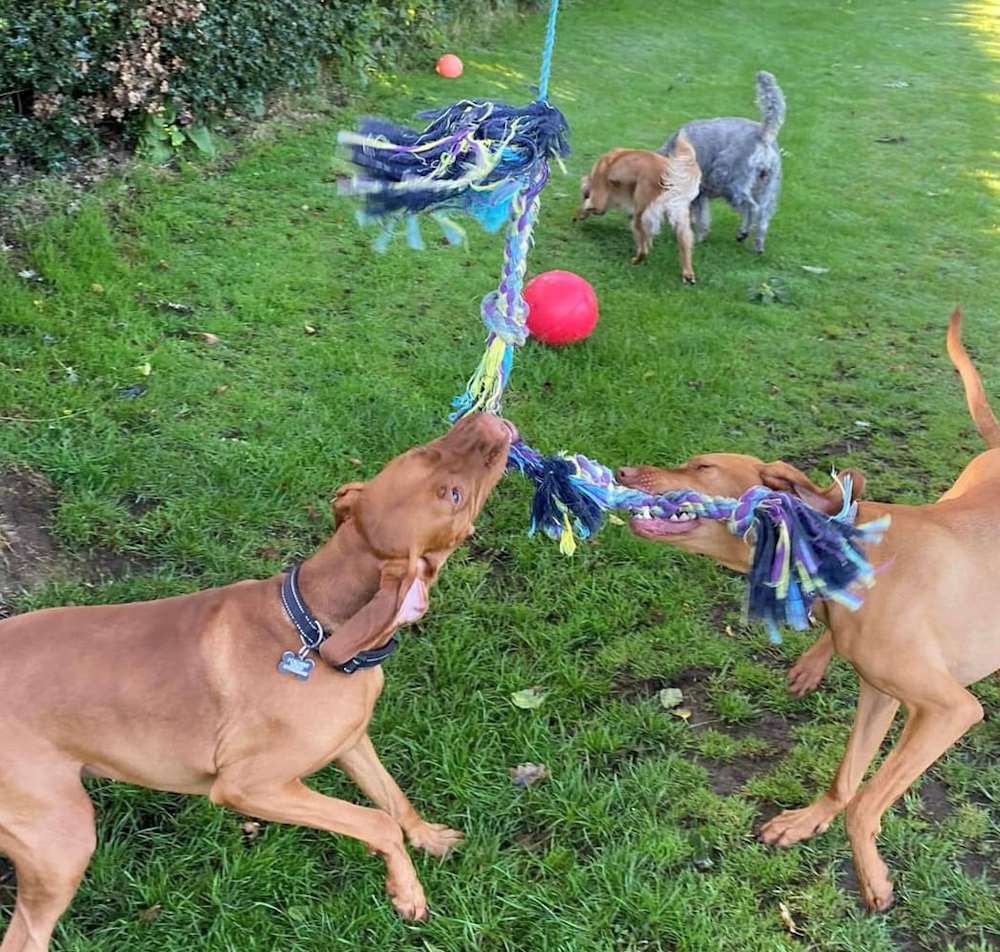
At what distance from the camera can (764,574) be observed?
3035 mm

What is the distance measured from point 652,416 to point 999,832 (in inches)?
117

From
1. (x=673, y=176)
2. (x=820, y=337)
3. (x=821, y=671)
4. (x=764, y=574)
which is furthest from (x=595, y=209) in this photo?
(x=764, y=574)

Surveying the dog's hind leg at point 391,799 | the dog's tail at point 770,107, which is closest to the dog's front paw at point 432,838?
the dog's hind leg at point 391,799

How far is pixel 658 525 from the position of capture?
11.7 ft

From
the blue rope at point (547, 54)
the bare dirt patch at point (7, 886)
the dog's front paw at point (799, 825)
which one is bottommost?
the bare dirt patch at point (7, 886)

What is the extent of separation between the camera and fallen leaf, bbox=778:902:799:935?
3.15 metres

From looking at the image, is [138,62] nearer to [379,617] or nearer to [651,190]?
[651,190]

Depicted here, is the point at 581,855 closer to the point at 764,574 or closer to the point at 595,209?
the point at 764,574

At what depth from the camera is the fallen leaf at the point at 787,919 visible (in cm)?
315

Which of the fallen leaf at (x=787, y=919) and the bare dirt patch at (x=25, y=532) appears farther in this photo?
the bare dirt patch at (x=25, y=532)

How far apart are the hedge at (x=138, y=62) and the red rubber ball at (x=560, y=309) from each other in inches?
143

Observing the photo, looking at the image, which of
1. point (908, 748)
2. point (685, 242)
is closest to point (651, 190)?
point (685, 242)

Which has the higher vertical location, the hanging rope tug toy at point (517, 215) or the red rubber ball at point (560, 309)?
the hanging rope tug toy at point (517, 215)

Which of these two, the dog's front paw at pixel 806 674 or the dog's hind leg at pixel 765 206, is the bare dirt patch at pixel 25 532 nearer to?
the dog's front paw at pixel 806 674
